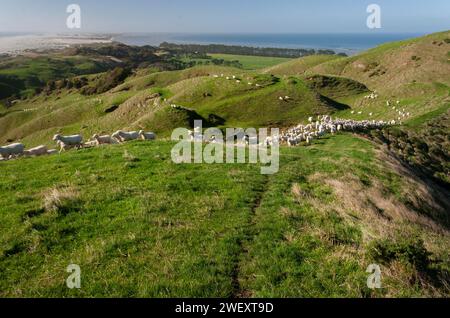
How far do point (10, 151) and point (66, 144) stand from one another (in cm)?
385

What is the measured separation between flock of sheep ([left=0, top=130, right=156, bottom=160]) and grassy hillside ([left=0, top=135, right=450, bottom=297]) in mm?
3523

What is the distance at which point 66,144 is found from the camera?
26.8m

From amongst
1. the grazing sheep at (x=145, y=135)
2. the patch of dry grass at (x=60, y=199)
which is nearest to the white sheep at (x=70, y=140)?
the grazing sheep at (x=145, y=135)

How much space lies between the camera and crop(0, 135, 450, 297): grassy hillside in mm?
9852

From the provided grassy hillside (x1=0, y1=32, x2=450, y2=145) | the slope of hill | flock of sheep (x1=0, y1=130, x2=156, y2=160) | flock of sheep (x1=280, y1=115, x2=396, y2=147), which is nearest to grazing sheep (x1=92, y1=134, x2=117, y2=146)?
flock of sheep (x1=0, y1=130, x2=156, y2=160)

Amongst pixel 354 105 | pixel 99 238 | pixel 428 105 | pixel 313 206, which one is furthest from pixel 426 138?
pixel 99 238

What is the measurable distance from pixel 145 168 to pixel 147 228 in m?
7.15

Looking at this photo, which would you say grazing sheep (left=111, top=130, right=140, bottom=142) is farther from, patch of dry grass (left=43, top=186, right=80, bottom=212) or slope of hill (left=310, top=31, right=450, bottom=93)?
slope of hill (left=310, top=31, right=450, bottom=93)

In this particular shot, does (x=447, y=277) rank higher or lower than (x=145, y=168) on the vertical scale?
lower

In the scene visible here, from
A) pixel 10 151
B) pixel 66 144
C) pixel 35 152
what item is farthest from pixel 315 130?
pixel 10 151

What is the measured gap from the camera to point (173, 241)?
Answer: 11.8m

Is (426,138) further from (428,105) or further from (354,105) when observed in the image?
(354,105)

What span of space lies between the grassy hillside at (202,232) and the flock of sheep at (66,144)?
11.6ft
